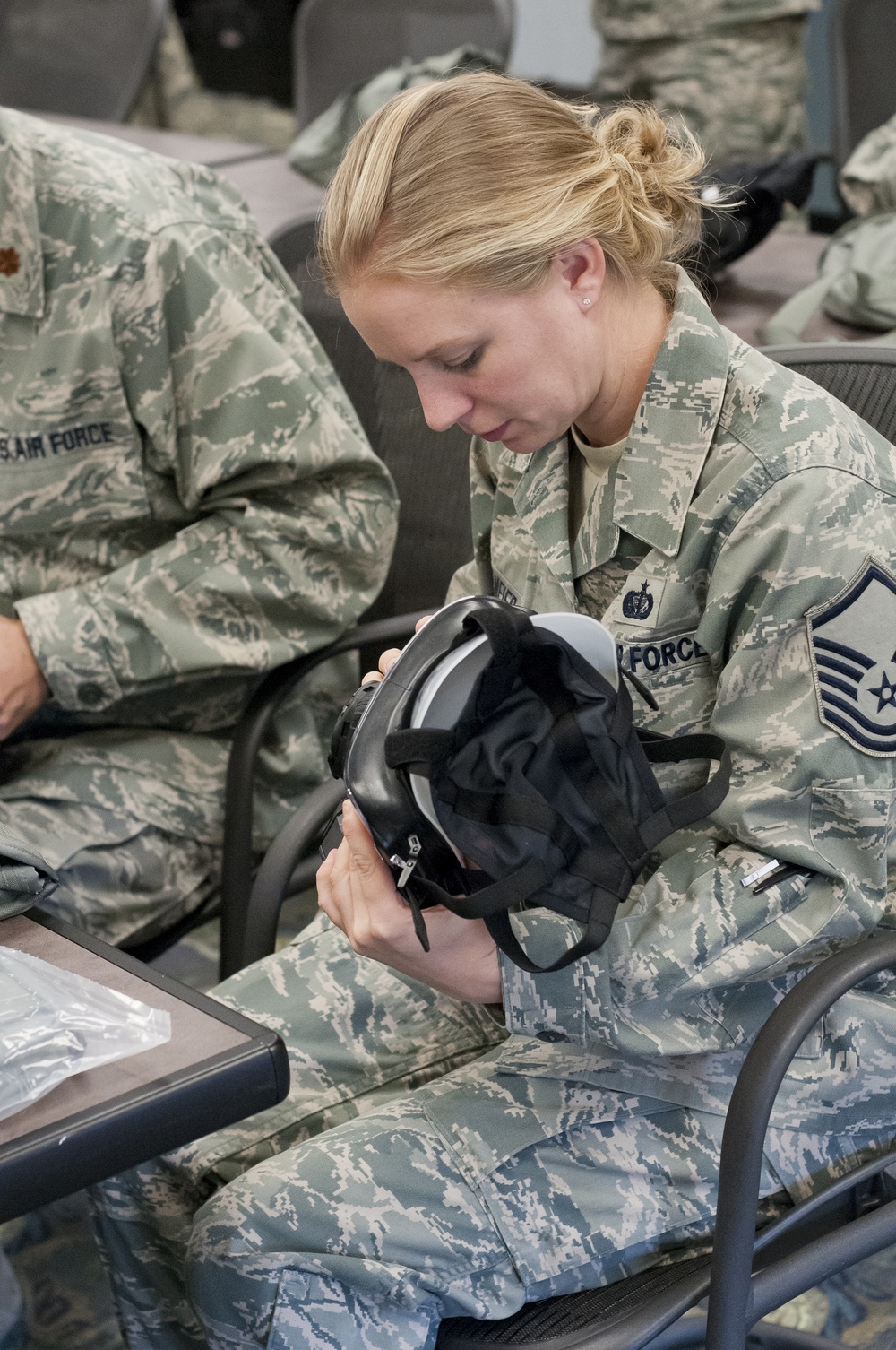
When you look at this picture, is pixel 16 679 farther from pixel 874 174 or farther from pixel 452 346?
pixel 874 174

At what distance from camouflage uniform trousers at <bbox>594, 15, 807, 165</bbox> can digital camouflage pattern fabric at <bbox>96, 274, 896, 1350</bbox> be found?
2.75 meters

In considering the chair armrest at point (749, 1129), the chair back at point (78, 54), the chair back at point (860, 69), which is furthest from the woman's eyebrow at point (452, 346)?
the chair back at point (78, 54)

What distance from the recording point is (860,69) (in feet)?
10.8

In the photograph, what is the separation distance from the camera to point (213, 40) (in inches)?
266

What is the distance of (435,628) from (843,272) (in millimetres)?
1525

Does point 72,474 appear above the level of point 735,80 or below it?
below

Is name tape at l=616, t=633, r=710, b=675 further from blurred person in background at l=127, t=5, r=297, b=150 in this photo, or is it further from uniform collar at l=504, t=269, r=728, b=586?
blurred person in background at l=127, t=5, r=297, b=150

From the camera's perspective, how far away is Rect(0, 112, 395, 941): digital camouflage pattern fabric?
1.68 meters

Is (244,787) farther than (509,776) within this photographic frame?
Yes

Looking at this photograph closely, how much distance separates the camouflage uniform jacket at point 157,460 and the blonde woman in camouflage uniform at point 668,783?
50cm

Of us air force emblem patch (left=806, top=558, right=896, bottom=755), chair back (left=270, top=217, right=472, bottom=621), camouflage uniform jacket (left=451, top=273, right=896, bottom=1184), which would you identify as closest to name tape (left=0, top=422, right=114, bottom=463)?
chair back (left=270, top=217, right=472, bottom=621)

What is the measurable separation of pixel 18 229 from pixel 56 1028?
1.06m

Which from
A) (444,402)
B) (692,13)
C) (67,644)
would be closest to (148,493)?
(67,644)

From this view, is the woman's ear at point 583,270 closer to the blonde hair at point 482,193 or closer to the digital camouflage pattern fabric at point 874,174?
the blonde hair at point 482,193
